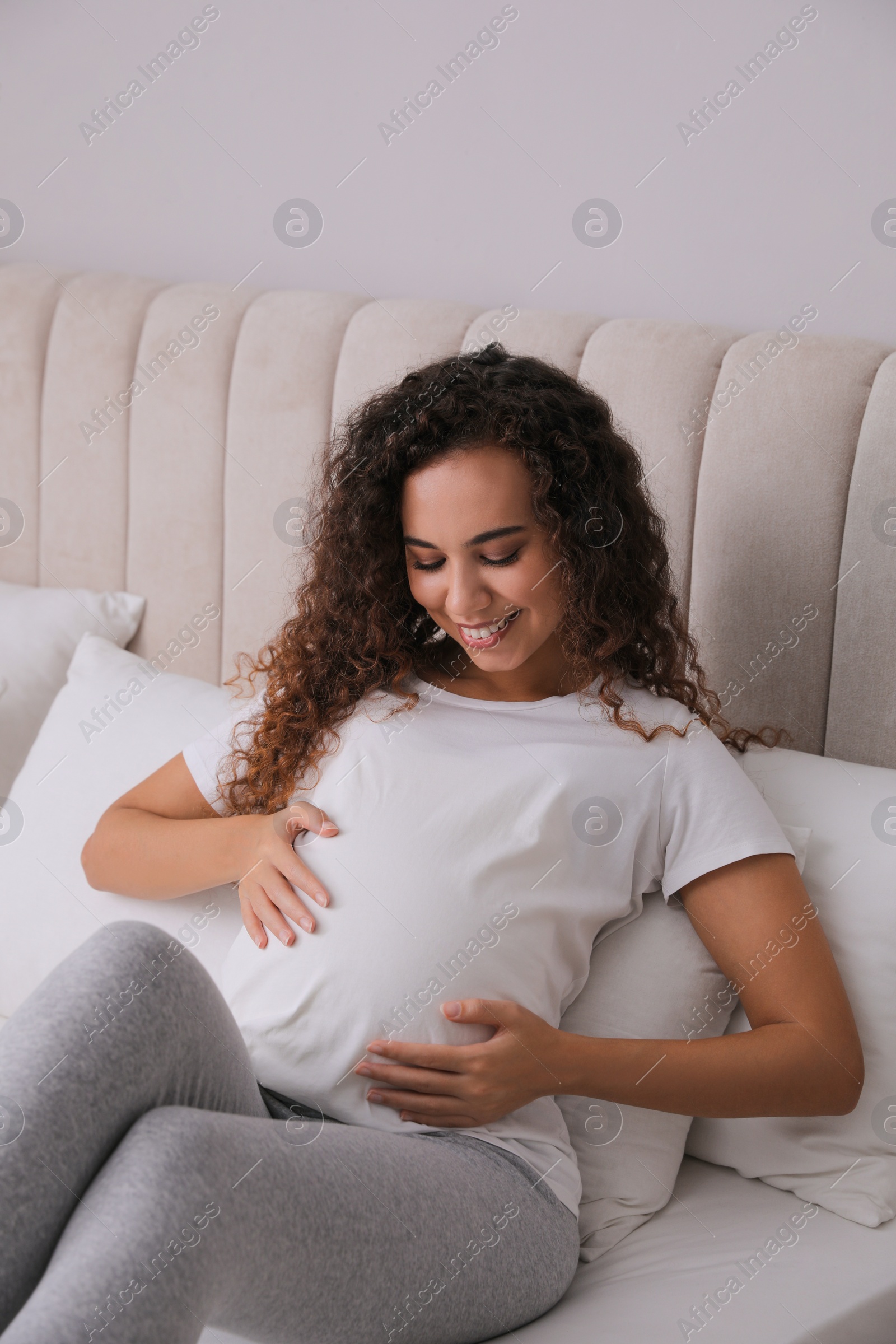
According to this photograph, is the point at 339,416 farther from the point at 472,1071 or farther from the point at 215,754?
the point at 472,1071

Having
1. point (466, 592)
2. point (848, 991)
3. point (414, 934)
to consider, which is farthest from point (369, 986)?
point (848, 991)

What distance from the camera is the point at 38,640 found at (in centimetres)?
163

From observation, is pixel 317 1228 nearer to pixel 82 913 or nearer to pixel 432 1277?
pixel 432 1277

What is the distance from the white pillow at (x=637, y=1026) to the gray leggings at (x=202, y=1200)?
0.11 meters

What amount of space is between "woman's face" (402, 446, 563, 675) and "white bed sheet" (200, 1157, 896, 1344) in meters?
0.55

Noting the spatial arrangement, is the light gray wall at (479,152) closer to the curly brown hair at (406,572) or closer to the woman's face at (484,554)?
the curly brown hair at (406,572)

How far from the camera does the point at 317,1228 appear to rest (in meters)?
0.76

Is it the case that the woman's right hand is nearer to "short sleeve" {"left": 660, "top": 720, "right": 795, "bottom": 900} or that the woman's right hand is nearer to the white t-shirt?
the white t-shirt

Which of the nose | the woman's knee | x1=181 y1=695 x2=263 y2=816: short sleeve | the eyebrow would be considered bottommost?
the woman's knee

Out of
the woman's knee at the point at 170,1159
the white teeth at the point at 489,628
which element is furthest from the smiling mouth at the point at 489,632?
the woman's knee at the point at 170,1159

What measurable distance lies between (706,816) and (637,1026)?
0.22 m

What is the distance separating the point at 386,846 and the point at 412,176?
1053mm

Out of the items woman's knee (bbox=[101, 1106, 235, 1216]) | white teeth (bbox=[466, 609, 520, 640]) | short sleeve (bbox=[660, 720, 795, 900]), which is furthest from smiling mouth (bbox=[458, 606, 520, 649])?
woman's knee (bbox=[101, 1106, 235, 1216])

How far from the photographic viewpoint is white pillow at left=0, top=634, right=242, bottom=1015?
120 centimetres
